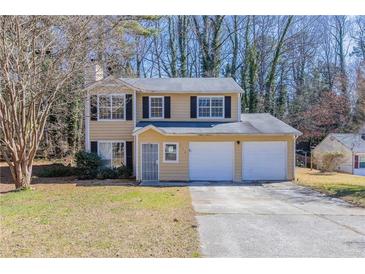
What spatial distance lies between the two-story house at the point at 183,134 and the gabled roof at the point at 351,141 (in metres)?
10.9

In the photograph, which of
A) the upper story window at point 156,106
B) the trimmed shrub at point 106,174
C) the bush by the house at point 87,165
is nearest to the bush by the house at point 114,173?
the trimmed shrub at point 106,174

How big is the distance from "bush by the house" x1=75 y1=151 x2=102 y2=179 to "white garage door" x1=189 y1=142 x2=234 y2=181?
15.5 ft

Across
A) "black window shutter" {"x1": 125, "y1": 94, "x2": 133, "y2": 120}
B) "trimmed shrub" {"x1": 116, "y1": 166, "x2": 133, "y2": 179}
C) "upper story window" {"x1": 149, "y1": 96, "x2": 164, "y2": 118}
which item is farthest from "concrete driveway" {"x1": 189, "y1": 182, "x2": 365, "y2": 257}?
"black window shutter" {"x1": 125, "y1": 94, "x2": 133, "y2": 120}

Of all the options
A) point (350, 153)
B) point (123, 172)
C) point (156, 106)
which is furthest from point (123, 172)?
point (350, 153)

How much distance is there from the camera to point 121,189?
14.7m

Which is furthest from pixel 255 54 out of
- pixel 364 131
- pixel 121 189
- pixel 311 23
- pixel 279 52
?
pixel 121 189

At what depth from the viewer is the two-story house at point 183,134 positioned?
18094 millimetres

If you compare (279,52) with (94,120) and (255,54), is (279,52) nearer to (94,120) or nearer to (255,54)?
(255,54)

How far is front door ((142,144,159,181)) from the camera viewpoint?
59.5 ft

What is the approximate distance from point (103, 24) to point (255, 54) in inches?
893

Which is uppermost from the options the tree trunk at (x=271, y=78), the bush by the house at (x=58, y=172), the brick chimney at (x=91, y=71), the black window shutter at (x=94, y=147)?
the tree trunk at (x=271, y=78)

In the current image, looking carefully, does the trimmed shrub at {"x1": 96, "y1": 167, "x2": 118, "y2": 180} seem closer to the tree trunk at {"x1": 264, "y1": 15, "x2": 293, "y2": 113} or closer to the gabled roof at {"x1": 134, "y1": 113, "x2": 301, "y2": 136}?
the gabled roof at {"x1": 134, "y1": 113, "x2": 301, "y2": 136}

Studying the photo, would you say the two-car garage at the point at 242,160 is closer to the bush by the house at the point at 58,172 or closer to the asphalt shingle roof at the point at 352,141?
the bush by the house at the point at 58,172

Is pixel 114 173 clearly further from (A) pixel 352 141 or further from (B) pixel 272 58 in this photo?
(B) pixel 272 58
